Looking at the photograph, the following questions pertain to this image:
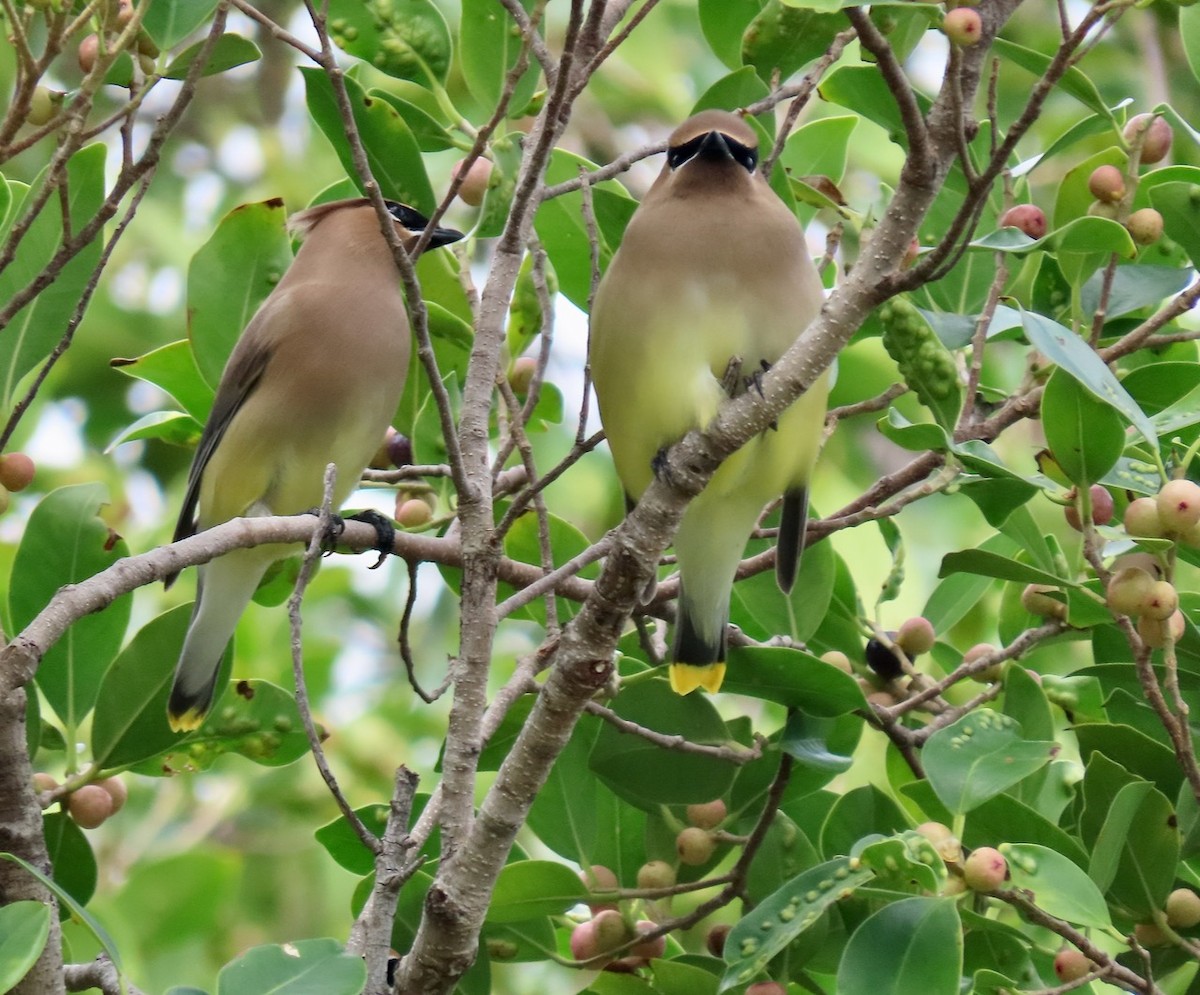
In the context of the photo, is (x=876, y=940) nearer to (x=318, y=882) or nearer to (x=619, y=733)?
(x=619, y=733)

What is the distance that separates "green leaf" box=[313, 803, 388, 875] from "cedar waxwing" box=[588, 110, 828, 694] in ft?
1.92

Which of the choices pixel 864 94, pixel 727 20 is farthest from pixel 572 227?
pixel 864 94

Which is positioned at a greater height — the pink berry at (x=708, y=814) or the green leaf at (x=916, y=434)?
the green leaf at (x=916, y=434)

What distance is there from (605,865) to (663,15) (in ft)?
12.5

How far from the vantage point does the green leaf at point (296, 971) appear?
2.01 metres

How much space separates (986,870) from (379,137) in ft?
5.26

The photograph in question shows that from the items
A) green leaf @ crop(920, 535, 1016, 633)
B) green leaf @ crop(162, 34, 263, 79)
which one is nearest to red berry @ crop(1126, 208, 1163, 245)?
green leaf @ crop(920, 535, 1016, 633)

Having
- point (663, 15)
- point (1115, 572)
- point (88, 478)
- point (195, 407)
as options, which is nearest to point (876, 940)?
point (1115, 572)

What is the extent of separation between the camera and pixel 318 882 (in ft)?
15.4

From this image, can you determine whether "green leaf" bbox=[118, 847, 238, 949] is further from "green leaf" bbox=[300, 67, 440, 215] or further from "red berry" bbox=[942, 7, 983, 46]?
"red berry" bbox=[942, 7, 983, 46]

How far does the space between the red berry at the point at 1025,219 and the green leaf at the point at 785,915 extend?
1142 mm

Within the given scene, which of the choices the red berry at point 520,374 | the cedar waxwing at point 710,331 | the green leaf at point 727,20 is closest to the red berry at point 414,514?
the red berry at point 520,374

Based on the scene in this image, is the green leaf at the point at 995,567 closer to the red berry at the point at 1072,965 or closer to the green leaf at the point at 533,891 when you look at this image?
the red berry at the point at 1072,965

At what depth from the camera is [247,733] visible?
285 cm
